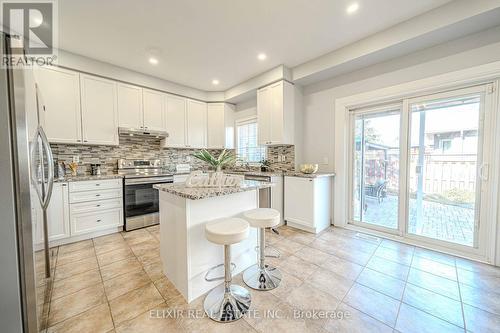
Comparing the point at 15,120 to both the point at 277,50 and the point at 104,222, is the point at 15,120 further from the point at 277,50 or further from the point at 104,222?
the point at 277,50

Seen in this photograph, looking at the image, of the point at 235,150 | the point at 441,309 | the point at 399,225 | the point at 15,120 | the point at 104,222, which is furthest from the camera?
the point at 235,150

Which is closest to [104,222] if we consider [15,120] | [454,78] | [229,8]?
[15,120]

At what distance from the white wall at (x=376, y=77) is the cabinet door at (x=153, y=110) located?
2909 mm

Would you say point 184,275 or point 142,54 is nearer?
point 184,275

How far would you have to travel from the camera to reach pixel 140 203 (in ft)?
10.9

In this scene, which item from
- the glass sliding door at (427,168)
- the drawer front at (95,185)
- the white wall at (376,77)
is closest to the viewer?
the white wall at (376,77)

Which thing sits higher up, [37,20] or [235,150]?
[37,20]

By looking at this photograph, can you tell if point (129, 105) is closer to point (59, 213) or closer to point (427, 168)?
point (59, 213)

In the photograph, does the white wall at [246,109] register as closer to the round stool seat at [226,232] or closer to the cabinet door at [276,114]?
the cabinet door at [276,114]

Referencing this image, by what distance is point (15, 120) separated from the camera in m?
0.99

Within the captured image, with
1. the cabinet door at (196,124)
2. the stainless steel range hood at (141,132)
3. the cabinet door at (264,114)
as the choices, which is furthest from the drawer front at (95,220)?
the cabinet door at (264,114)

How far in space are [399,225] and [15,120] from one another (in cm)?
406

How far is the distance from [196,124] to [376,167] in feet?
12.2

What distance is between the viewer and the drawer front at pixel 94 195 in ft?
9.01
